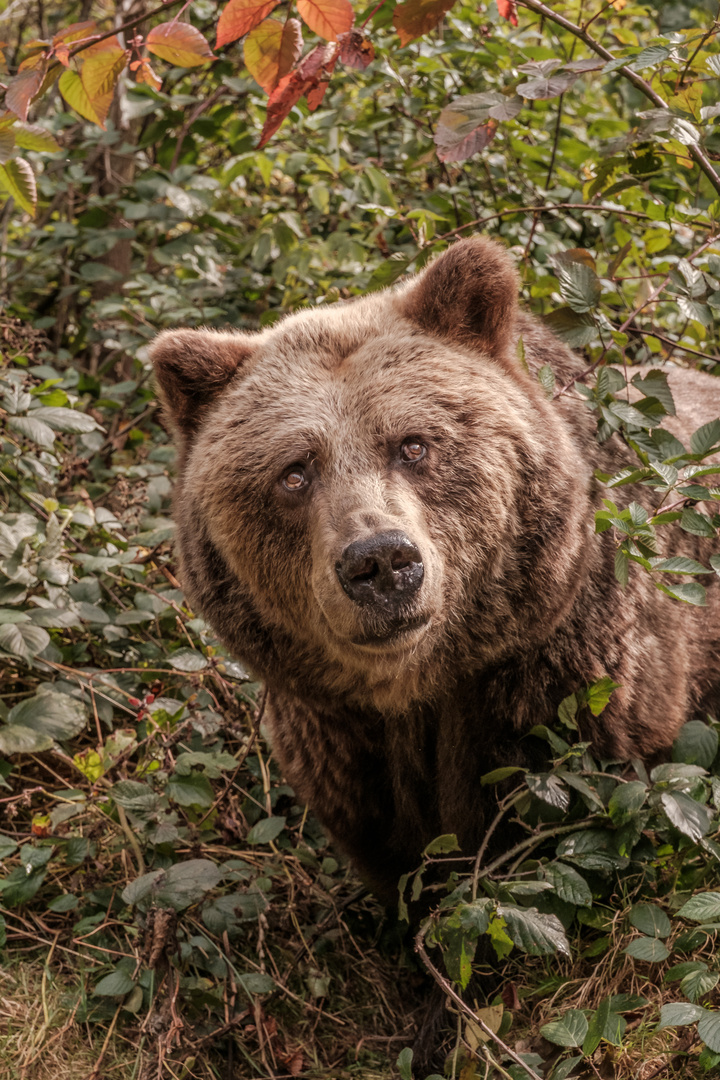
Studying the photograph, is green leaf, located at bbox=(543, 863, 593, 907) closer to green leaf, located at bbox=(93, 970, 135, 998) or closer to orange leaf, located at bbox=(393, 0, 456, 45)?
green leaf, located at bbox=(93, 970, 135, 998)

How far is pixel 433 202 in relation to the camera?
5578 millimetres

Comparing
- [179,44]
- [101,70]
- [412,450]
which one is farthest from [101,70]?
[412,450]

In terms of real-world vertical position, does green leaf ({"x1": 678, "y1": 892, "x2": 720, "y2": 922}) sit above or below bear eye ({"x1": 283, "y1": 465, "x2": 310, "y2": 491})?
below

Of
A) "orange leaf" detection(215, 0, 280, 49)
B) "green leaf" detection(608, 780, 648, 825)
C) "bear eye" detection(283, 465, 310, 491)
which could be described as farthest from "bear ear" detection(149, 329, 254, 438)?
"green leaf" detection(608, 780, 648, 825)

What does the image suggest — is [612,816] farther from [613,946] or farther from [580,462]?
[580,462]

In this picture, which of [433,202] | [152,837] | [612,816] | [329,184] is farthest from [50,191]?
[612,816]

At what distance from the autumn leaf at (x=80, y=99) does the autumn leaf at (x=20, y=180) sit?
330 millimetres

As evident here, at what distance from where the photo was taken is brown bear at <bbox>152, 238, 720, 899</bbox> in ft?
10.1

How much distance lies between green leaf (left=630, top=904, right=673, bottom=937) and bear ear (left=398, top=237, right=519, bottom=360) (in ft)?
6.07

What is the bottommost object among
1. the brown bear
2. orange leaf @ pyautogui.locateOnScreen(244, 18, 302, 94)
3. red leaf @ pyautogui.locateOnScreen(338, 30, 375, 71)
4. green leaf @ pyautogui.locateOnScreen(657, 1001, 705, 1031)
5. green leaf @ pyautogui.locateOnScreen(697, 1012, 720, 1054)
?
green leaf @ pyautogui.locateOnScreen(657, 1001, 705, 1031)

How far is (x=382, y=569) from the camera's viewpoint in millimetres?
2662

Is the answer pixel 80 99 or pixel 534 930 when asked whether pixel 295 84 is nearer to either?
pixel 80 99

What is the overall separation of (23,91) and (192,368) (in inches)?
39.6

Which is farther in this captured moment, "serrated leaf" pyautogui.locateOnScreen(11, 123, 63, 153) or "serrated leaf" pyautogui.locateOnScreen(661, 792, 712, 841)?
"serrated leaf" pyautogui.locateOnScreen(11, 123, 63, 153)
